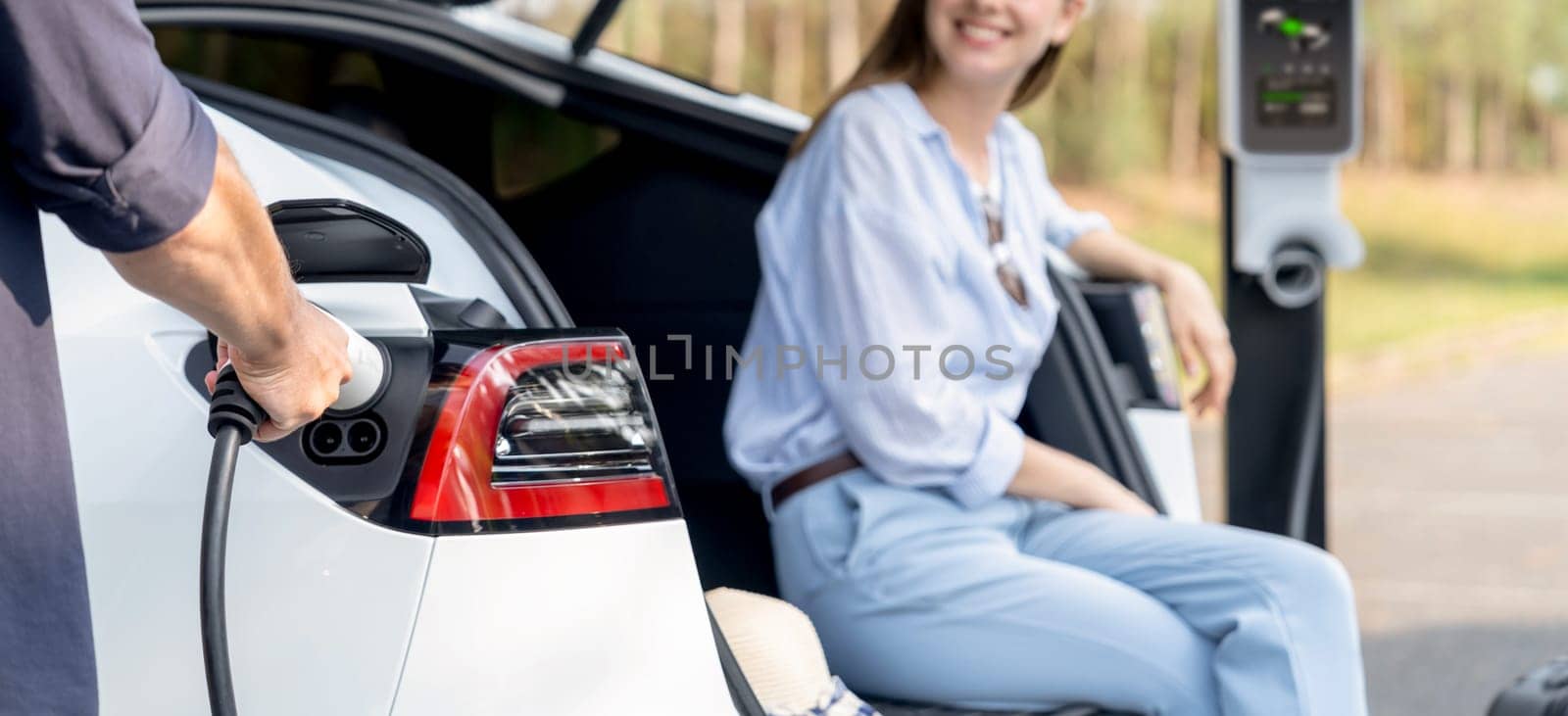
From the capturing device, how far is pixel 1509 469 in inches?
323

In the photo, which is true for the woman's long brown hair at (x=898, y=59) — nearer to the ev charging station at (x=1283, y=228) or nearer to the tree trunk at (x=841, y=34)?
the ev charging station at (x=1283, y=228)

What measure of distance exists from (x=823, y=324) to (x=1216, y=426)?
27.1 feet

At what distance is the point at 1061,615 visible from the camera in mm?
2014

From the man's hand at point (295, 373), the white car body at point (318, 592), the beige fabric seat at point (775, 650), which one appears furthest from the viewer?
the beige fabric seat at point (775, 650)

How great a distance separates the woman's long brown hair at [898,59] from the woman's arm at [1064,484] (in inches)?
21.8

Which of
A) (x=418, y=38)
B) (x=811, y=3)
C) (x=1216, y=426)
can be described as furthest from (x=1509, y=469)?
(x=811, y=3)

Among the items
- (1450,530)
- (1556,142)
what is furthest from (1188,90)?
(1450,530)

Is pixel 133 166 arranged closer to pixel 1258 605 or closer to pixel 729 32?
pixel 1258 605

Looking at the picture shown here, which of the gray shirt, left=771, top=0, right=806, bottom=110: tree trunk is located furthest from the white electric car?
left=771, top=0, right=806, bottom=110: tree trunk

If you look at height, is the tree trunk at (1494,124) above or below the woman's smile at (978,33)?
below

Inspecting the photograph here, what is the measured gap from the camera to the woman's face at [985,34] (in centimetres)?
230

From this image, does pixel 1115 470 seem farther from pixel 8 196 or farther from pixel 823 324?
pixel 8 196

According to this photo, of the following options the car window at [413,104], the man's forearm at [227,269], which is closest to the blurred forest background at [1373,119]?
the car window at [413,104]

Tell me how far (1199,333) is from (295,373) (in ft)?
5.71
